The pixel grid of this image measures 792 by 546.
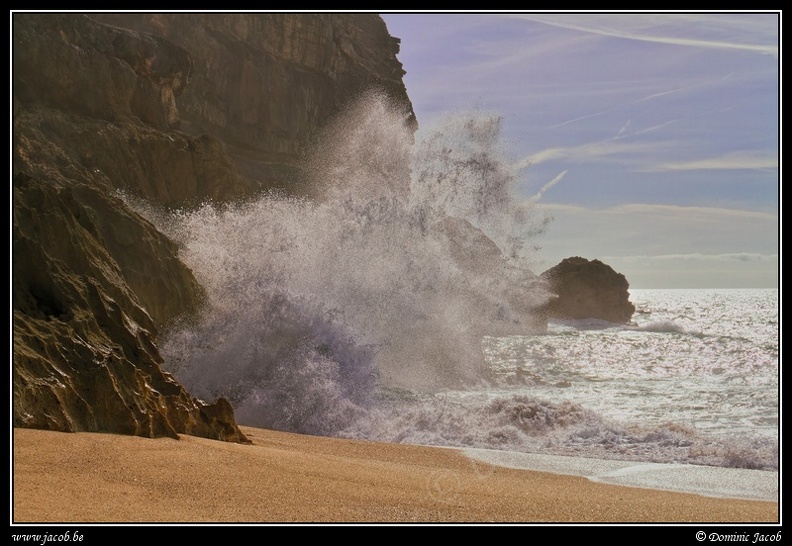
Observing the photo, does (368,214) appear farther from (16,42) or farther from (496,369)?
(16,42)

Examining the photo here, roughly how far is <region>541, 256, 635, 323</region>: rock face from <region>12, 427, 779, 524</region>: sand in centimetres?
4820

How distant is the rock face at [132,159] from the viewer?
5.68 meters

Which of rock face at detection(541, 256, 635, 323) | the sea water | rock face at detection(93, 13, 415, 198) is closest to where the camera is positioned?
the sea water

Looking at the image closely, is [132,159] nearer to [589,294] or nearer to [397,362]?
[397,362]

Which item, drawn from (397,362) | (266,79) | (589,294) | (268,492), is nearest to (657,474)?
(268,492)

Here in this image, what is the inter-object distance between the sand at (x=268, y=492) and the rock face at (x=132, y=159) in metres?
0.47

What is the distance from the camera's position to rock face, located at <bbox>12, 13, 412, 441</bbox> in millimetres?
5680

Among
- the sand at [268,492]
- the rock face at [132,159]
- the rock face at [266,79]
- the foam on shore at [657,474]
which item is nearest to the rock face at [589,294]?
the rock face at [266,79]

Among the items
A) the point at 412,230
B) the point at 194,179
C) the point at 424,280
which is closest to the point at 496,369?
the point at 424,280

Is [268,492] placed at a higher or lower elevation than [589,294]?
lower

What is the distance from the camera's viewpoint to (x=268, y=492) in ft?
14.6

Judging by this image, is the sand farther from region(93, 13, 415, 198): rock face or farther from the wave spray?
region(93, 13, 415, 198): rock face

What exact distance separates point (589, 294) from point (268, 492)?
5143 centimetres

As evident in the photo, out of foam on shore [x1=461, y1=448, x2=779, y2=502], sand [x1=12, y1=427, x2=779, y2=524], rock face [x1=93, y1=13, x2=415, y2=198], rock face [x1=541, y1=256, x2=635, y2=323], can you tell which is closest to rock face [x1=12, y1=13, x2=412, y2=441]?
rock face [x1=93, y1=13, x2=415, y2=198]
